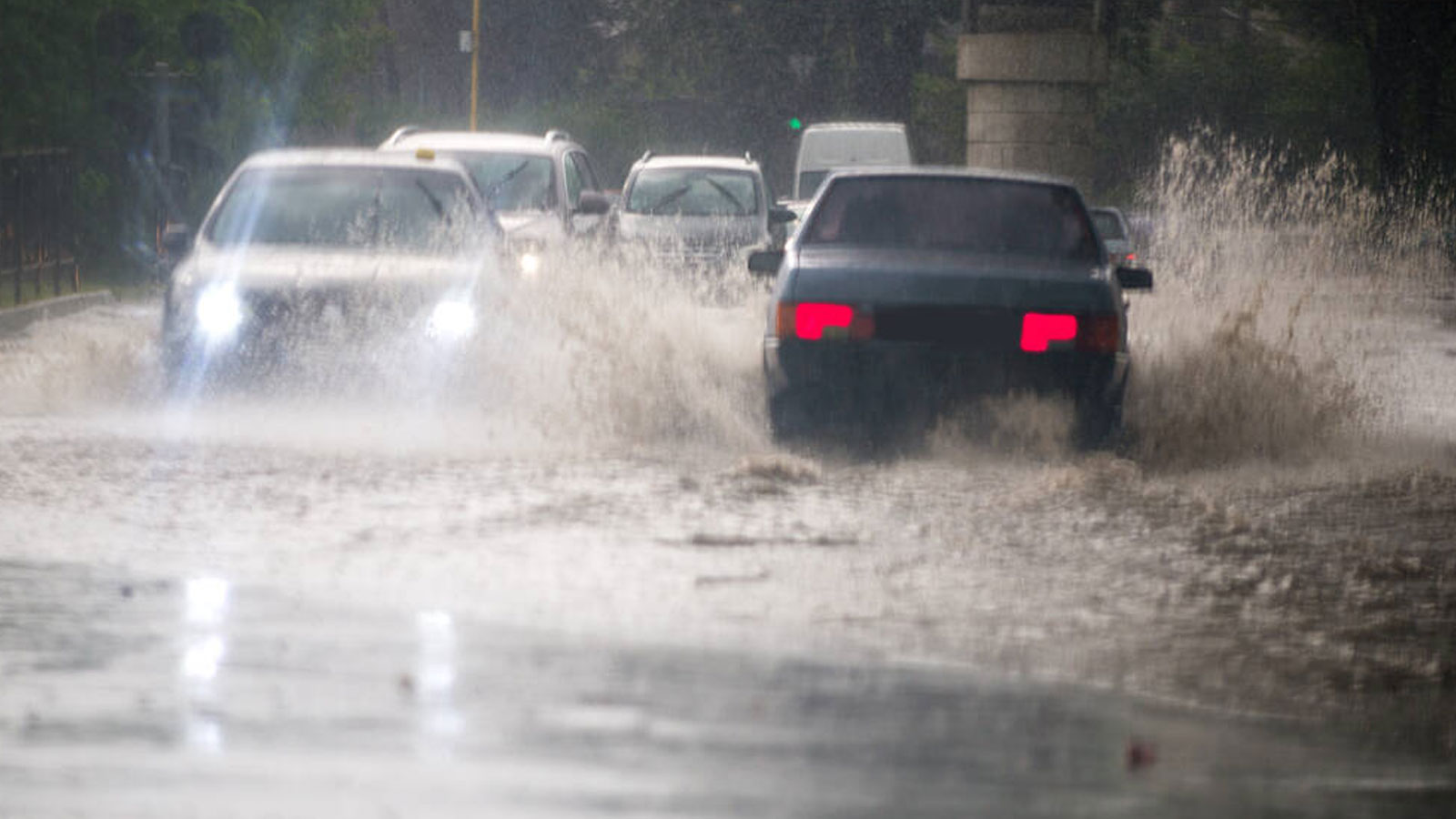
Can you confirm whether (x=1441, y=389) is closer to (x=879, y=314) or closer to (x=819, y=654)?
(x=879, y=314)

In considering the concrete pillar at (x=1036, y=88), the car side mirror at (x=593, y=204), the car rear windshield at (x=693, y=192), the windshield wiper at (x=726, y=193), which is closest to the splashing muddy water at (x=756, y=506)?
the car side mirror at (x=593, y=204)

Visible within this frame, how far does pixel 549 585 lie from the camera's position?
29.0 feet

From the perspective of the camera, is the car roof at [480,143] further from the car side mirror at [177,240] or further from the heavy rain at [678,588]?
the car side mirror at [177,240]

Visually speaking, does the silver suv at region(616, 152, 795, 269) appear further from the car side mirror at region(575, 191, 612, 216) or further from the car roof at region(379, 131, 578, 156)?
the car side mirror at region(575, 191, 612, 216)

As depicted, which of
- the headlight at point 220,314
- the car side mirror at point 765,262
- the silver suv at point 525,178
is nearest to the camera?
the car side mirror at point 765,262

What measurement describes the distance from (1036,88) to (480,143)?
14723mm

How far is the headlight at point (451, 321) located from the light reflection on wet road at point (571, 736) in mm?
6446

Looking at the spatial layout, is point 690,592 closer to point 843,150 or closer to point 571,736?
point 571,736

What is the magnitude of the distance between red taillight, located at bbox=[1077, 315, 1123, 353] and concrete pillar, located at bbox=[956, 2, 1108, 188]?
76.5 ft

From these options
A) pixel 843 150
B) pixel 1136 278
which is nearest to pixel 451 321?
pixel 1136 278

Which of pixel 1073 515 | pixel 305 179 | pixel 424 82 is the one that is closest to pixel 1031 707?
pixel 1073 515

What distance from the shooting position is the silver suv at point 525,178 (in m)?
20.9

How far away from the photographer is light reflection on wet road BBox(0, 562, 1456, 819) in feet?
19.3

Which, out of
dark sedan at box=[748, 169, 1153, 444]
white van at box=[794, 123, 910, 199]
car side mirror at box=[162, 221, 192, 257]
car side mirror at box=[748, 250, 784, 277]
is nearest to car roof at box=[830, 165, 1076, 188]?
car side mirror at box=[748, 250, 784, 277]
